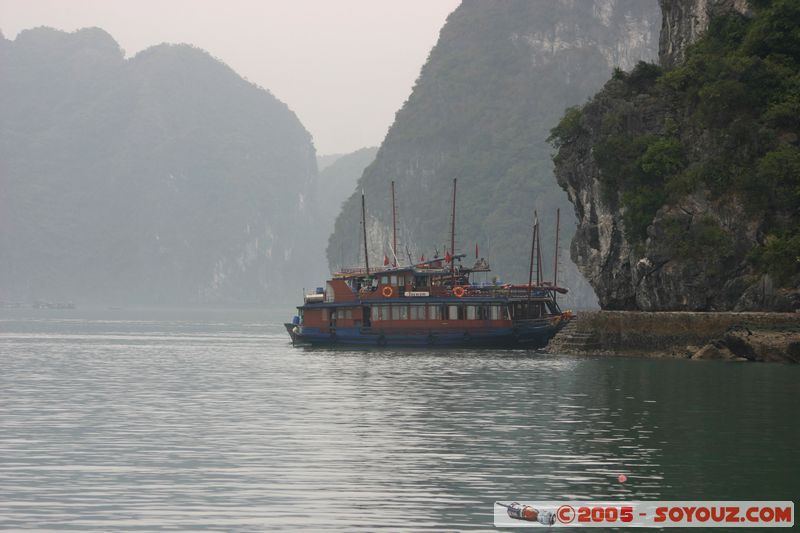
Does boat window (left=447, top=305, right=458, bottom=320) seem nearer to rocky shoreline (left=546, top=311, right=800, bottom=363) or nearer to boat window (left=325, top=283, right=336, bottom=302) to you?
rocky shoreline (left=546, top=311, right=800, bottom=363)

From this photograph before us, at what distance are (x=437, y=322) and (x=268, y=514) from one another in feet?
172

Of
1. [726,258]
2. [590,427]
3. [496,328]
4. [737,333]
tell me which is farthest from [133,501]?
[496,328]

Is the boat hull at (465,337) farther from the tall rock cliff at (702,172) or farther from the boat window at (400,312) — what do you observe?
the tall rock cliff at (702,172)

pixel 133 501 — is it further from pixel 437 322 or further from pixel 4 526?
pixel 437 322

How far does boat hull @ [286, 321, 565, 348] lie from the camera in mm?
71875

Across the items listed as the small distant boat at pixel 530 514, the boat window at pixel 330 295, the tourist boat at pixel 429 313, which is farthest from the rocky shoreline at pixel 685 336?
the small distant boat at pixel 530 514

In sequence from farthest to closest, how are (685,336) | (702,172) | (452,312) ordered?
1. (452,312)
2. (702,172)
3. (685,336)

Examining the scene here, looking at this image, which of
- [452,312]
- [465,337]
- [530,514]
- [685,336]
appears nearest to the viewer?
[530,514]

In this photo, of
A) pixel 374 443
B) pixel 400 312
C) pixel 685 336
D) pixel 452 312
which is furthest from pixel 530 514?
pixel 400 312

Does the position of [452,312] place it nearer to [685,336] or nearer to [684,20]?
[685,336]

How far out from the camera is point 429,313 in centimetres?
7331

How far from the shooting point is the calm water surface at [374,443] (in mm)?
21516

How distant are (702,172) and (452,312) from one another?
55.5ft

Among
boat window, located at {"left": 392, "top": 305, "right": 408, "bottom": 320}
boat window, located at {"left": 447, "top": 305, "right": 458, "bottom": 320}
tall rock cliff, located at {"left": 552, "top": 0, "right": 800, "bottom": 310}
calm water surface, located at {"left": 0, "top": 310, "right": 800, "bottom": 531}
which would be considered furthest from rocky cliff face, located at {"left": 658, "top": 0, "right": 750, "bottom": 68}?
calm water surface, located at {"left": 0, "top": 310, "right": 800, "bottom": 531}
